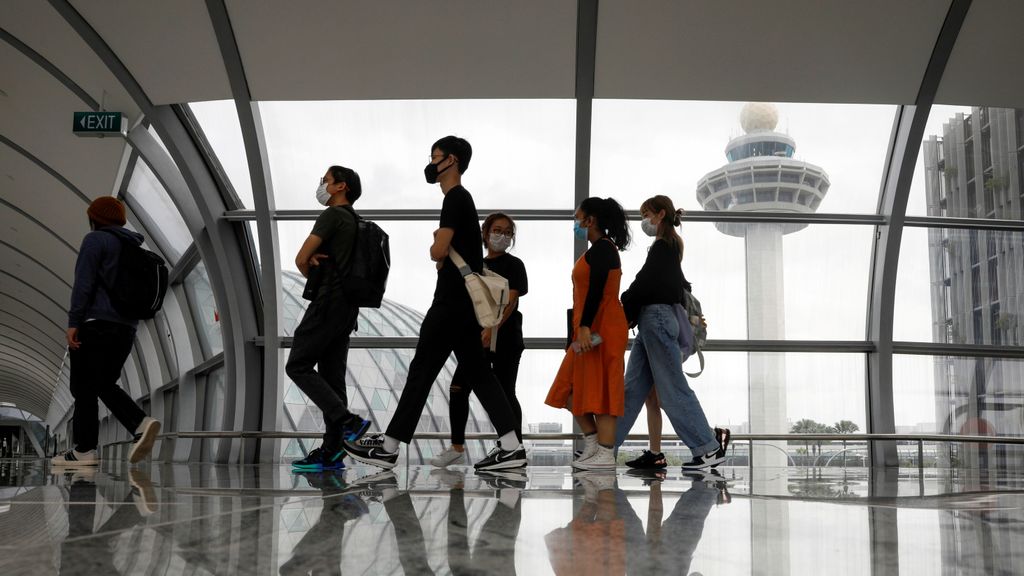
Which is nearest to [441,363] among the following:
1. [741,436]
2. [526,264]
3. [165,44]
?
[741,436]

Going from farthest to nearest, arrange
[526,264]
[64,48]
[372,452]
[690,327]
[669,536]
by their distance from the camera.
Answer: [526,264] < [64,48] < [690,327] < [372,452] < [669,536]

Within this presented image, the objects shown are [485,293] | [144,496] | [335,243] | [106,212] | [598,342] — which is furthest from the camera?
[106,212]

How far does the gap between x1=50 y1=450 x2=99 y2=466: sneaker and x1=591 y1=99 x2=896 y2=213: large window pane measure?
253 inches

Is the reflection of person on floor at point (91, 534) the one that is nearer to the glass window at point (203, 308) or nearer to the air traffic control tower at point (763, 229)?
the air traffic control tower at point (763, 229)

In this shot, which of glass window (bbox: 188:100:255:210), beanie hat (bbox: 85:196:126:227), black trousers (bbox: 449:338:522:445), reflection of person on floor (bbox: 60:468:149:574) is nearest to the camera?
reflection of person on floor (bbox: 60:468:149:574)

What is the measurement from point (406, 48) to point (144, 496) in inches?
244

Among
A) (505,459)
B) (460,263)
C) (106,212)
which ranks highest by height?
(106,212)

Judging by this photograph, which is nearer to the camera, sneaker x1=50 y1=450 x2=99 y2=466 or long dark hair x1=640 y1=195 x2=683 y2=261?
long dark hair x1=640 y1=195 x2=683 y2=261

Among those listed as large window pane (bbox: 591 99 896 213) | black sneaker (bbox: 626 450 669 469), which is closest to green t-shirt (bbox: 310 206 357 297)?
black sneaker (bbox: 626 450 669 469)

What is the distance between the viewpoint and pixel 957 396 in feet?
34.9

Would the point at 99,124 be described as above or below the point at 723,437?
above

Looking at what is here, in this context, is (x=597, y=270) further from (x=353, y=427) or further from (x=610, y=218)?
(x=353, y=427)

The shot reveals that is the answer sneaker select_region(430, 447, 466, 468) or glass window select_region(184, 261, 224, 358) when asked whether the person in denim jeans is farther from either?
glass window select_region(184, 261, 224, 358)

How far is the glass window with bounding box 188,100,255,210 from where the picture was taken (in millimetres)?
10258
